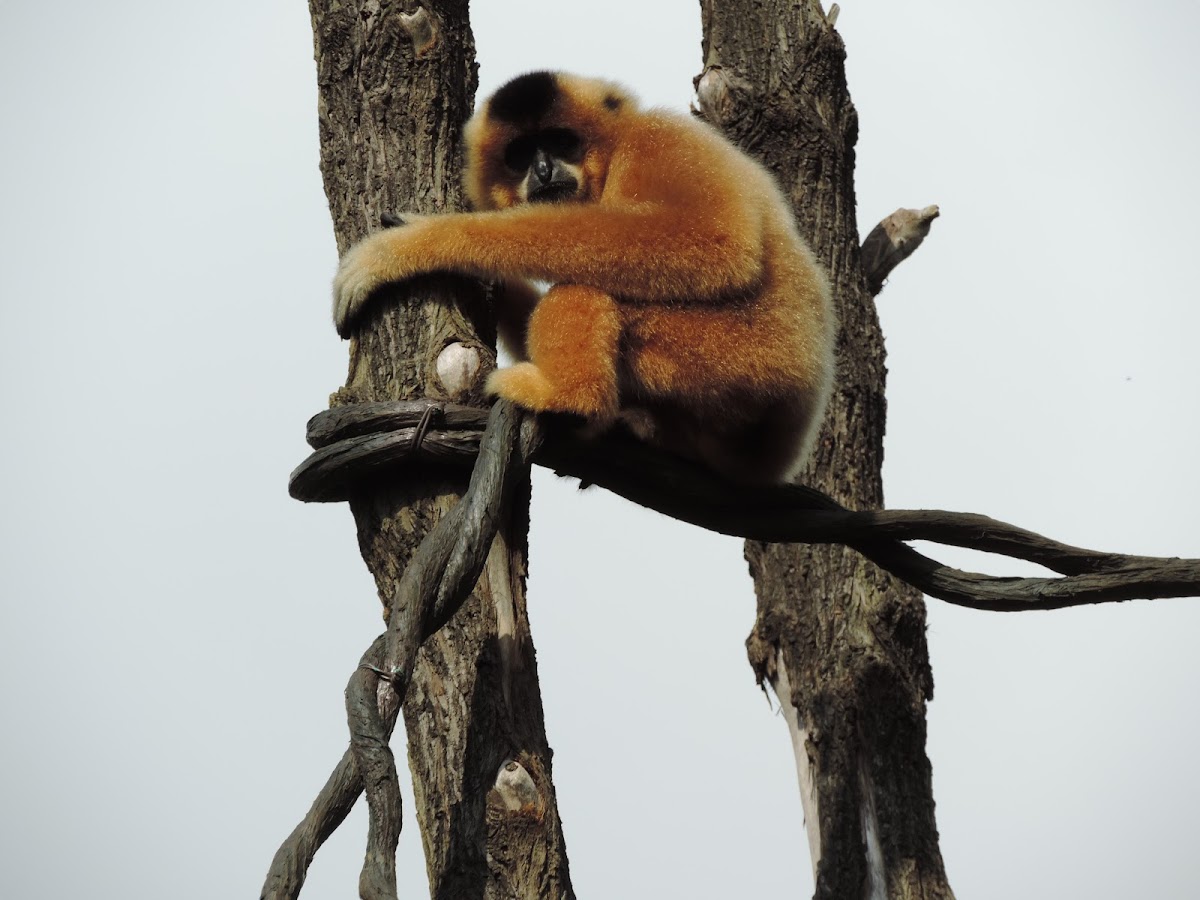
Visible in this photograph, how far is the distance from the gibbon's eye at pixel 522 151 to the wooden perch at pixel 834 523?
4.61 ft

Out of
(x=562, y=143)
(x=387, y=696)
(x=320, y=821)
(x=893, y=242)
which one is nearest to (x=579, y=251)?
(x=562, y=143)

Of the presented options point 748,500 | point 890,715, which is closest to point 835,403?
point 890,715

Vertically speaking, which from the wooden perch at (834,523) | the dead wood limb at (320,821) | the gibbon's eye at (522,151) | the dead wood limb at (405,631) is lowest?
the dead wood limb at (320,821)

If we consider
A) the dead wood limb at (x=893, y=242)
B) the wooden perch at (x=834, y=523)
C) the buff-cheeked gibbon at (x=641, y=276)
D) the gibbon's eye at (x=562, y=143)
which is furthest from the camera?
the dead wood limb at (x=893, y=242)

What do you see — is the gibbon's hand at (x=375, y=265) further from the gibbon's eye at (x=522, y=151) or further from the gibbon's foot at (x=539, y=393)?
the gibbon's eye at (x=522, y=151)

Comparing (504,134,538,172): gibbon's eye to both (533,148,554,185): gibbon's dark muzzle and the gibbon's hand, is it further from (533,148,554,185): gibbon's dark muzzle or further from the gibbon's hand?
the gibbon's hand

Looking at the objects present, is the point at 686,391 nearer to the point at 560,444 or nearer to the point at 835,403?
the point at 560,444

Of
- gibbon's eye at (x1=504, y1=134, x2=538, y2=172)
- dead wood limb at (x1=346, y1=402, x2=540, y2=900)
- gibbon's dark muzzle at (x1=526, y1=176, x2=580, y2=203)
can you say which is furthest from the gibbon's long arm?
dead wood limb at (x1=346, y1=402, x2=540, y2=900)

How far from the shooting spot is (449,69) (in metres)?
4.16

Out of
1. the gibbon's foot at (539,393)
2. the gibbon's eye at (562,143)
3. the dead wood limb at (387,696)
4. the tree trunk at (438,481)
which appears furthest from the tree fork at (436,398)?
the gibbon's eye at (562,143)

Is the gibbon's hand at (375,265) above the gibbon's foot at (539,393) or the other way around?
above

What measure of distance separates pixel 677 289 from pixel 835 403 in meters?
1.67

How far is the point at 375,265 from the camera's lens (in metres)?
3.92

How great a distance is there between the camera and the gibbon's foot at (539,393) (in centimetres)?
374
